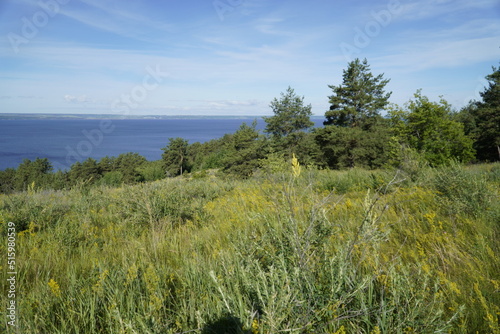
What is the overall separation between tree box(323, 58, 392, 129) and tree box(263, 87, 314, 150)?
5.25m

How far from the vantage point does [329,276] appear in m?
1.67

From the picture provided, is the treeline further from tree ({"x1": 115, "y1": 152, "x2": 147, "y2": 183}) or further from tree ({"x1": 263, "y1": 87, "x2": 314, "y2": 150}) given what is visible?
tree ({"x1": 115, "y1": 152, "x2": 147, "y2": 183})

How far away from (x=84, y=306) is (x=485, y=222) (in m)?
4.08

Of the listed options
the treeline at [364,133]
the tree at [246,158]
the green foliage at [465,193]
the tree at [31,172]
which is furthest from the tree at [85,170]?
the green foliage at [465,193]

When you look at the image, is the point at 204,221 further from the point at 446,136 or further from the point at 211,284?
the point at 446,136

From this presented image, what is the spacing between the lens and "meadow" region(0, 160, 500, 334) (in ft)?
4.76

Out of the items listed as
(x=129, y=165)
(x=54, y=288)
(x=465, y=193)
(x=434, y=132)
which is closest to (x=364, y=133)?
(x=434, y=132)

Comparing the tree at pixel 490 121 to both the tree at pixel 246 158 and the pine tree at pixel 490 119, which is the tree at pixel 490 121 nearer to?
the pine tree at pixel 490 119

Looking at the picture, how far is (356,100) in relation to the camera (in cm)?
3306

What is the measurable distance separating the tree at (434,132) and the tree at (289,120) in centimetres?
1253

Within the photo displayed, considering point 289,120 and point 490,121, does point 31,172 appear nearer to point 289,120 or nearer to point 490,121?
point 289,120

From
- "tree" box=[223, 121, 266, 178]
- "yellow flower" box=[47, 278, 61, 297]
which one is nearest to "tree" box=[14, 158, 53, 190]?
"tree" box=[223, 121, 266, 178]

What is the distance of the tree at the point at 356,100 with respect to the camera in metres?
32.8

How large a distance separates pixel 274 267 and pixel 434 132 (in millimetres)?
33561
